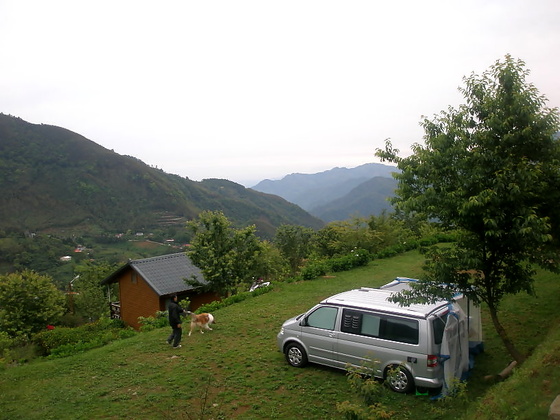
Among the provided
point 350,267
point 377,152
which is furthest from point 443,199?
point 350,267

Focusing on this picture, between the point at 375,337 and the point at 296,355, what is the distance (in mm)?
2127

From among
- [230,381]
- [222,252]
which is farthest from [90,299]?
[230,381]

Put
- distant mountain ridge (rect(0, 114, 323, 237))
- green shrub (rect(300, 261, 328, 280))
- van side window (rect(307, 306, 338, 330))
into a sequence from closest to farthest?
van side window (rect(307, 306, 338, 330)) → green shrub (rect(300, 261, 328, 280)) → distant mountain ridge (rect(0, 114, 323, 237))

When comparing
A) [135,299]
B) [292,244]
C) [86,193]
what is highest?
[86,193]

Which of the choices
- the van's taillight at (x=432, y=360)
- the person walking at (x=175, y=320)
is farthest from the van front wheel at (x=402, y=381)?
the person walking at (x=175, y=320)

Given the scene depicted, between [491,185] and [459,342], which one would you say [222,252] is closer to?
[459,342]

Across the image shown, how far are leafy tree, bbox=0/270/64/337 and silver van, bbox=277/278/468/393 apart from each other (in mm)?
25187

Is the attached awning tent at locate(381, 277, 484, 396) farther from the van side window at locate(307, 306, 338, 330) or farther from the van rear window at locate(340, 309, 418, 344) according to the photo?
the van side window at locate(307, 306, 338, 330)

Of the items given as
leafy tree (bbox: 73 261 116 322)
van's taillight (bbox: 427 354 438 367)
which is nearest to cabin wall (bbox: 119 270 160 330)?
leafy tree (bbox: 73 261 116 322)

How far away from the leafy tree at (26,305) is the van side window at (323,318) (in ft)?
83.1

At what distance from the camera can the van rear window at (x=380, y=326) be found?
7943mm

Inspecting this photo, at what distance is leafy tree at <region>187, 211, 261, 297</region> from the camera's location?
66.7 ft

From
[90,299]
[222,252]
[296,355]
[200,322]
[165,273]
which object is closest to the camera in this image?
[296,355]

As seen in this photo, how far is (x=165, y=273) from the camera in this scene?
28.3 m
